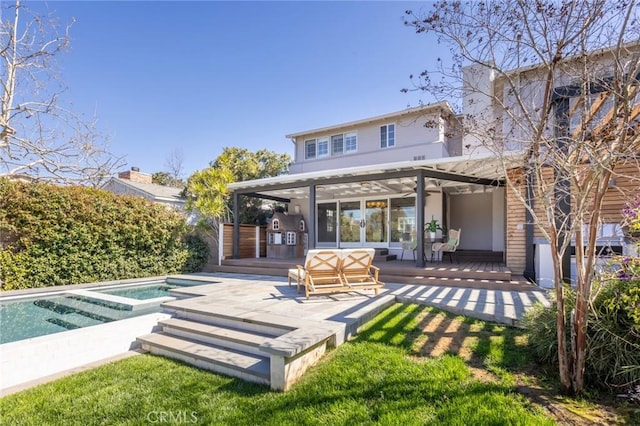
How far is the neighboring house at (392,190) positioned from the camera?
9.62 meters

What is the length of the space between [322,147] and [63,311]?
12337mm

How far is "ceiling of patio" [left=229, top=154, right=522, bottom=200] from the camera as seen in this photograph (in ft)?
29.9

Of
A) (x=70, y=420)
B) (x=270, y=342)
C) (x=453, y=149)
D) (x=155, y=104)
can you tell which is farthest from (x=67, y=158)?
(x=453, y=149)

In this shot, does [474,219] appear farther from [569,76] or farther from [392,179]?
[569,76]

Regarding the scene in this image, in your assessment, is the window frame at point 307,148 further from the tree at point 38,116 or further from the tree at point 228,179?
the tree at point 38,116

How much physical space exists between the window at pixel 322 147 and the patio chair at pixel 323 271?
402 inches

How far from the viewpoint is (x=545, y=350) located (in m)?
3.84

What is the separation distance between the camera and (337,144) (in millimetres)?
16203

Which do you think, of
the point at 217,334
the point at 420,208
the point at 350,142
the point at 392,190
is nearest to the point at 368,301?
the point at 217,334

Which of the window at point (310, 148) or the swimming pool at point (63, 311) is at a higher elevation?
the window at point (310, 148)

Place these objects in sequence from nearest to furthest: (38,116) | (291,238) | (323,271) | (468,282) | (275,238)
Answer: (323,271), (468,282), (38,116), (275,238), (291,238)

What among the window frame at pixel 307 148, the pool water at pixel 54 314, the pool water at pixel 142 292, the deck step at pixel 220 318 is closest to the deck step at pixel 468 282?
the deck step at pixel 220 318

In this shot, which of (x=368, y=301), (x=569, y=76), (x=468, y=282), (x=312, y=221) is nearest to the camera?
(x=569, y=76)

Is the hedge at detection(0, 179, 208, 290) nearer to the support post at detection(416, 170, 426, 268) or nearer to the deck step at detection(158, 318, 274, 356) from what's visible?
the deck step at detection(158, 318, 274, 356)
